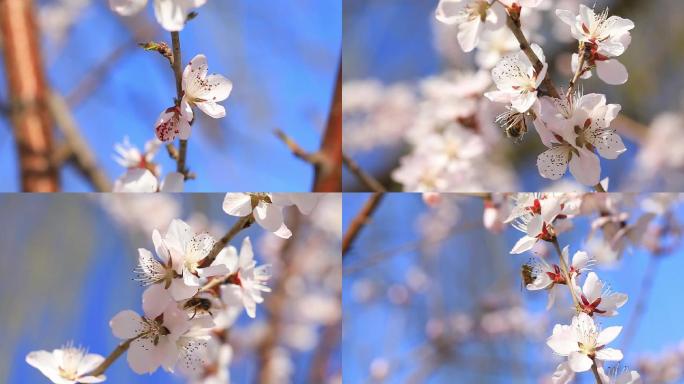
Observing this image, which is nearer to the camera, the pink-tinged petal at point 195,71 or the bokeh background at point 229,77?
the pink-tinged petal at point 195,71

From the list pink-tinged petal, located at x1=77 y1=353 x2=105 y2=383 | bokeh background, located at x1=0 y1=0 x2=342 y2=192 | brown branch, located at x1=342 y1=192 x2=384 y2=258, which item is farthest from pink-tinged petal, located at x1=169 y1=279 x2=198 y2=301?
bokeh background, located at x1=0 y1=0 x2=342 y2=192

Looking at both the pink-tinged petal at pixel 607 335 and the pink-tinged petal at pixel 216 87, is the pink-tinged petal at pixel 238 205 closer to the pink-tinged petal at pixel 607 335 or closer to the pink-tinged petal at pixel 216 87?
the pink-tinged petal at pixel 216 87

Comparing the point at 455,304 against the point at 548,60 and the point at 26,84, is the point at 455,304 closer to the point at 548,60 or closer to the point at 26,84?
the point at 548,60

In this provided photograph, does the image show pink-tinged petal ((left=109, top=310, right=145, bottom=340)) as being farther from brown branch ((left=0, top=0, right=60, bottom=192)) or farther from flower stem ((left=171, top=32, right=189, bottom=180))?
brown branch ((left=0, top=0, right=60, bottom=192))

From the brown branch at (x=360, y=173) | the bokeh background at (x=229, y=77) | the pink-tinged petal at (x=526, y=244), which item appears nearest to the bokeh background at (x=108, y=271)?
the bokeh background at (x=229, y=77)

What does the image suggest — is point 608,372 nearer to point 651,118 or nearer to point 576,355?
point 576,355

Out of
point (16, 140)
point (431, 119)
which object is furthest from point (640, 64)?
point (16, 140)

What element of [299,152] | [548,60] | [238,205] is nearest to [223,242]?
[238,205]

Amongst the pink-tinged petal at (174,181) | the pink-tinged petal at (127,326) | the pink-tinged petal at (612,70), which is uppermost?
the pink-tinged petal at (174,181)
